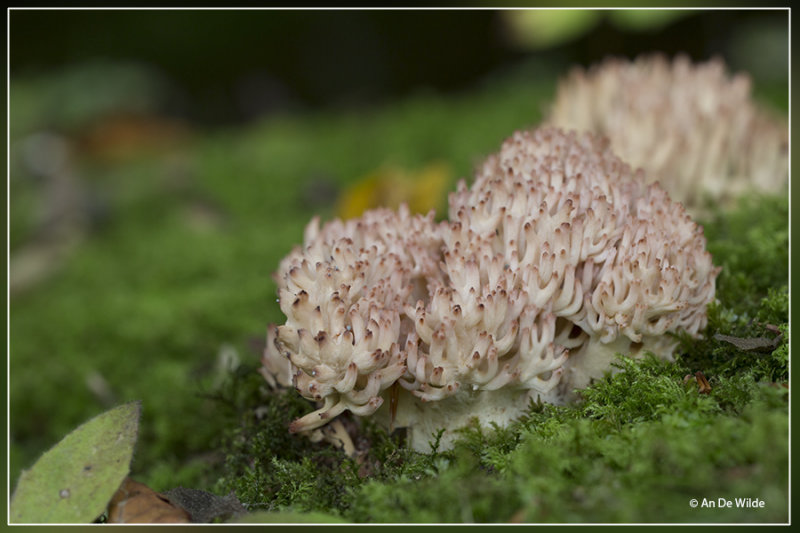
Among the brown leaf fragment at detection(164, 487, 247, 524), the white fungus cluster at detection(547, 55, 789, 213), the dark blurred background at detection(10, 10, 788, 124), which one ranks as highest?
the dark blurred background at detection(10, 10, 788, 124)

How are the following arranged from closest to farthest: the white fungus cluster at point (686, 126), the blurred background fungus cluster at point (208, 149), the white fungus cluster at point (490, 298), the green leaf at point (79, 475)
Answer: the green leaf at point (79, 475)
the white fungus cluster at point (490, 298)
the white fungus cluster at point (686, 126)
the blurred background fungus cluster at point (208, 149)

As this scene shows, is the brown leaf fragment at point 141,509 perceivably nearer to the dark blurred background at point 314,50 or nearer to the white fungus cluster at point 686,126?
the white fungus cluster at point 686,126

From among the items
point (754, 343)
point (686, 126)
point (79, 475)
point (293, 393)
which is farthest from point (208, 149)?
point (754, 343)

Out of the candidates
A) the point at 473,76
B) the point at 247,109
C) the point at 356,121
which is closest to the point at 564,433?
the point at 356,121

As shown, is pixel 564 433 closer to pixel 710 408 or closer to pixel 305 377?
pixel 710 408

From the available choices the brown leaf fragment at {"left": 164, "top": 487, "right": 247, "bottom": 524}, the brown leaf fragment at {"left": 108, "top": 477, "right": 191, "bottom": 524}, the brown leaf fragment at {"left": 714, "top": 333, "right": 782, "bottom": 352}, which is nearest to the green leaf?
the brown leaf fragment at {"left": 108, "top": 477, "right": 191, "bottom": 524}

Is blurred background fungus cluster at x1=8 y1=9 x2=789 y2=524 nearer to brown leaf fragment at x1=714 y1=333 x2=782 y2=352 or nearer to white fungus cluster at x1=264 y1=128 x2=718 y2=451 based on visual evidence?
white fungus cluster at x1=264 y1=128 x2=718 y2=451

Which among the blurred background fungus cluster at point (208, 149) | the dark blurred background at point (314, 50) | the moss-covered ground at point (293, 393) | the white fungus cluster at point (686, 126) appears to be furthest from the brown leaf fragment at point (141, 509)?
the dark blurred background at point (314, 50)
